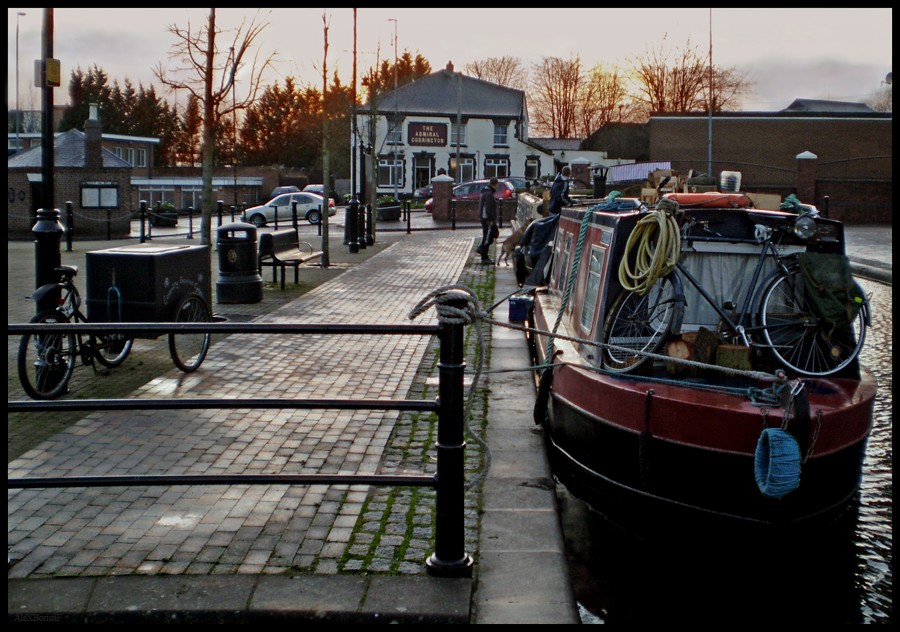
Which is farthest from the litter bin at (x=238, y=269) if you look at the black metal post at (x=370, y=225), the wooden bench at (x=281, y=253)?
the black metal post at (x=370, y=225)

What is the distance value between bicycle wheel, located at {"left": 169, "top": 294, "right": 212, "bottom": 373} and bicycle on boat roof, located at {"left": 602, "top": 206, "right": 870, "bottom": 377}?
4718mm

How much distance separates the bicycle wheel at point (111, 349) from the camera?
932 centimetres

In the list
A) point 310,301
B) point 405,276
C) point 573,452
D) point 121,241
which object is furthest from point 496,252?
point 573,452

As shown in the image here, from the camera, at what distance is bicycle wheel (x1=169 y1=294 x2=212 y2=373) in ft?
31.8

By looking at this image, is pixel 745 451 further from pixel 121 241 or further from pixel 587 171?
pixel 587 171

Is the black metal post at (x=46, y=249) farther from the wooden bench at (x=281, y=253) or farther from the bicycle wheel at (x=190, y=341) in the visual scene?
the wooden bench at (x=281, y=253)

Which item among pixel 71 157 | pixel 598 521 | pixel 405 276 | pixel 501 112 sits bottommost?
pixel 598 521

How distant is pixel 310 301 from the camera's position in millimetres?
15078

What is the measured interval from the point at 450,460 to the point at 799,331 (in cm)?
320

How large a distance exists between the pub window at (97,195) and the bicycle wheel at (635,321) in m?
31.8

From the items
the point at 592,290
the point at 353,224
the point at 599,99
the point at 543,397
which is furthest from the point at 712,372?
the point at 599,99

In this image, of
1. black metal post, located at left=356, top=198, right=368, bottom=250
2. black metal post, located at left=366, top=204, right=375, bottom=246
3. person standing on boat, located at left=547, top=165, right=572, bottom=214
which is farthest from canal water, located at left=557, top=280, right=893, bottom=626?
black metal post, located at left=366, top=204, right=375, bottom=246

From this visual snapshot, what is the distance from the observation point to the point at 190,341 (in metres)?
10.4

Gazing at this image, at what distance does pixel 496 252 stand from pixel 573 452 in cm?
1827
